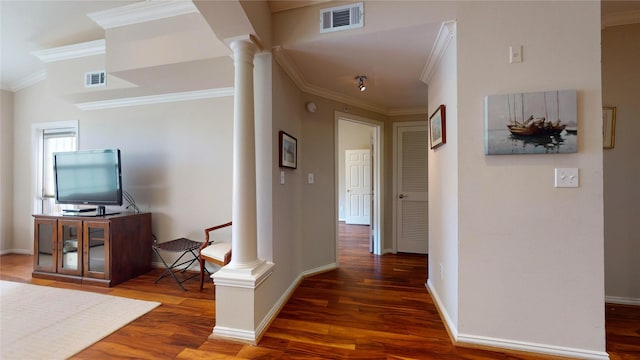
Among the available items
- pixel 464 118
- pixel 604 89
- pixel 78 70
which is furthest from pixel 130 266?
pixel 604 89

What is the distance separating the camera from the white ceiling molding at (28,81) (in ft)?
12.6

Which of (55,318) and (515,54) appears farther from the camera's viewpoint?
(55,318)

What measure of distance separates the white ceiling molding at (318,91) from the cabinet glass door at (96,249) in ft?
8.49

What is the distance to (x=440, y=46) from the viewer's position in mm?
2070

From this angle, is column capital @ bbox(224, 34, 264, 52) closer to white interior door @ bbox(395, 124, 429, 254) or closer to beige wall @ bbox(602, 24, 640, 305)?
white interior door @ bbox(395, 124, 429, 254)

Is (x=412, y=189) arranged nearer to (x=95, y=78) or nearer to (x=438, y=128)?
(x=438, y=128)

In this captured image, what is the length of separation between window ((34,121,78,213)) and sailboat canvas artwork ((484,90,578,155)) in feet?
17.6

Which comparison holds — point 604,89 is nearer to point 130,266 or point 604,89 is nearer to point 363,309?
point 363,309

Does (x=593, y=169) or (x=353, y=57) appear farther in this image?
(x=353, y=57)

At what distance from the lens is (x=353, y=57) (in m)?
2.32

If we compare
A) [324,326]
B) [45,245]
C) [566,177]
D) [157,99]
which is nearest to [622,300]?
[566,177]

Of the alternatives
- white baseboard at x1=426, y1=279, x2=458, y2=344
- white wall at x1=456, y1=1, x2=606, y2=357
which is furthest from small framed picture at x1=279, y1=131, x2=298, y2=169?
white baseboard at x1=426, y1=279, x2=458, y2=344

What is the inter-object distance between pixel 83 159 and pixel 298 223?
279 centimetres

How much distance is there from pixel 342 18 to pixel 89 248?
3.57m
